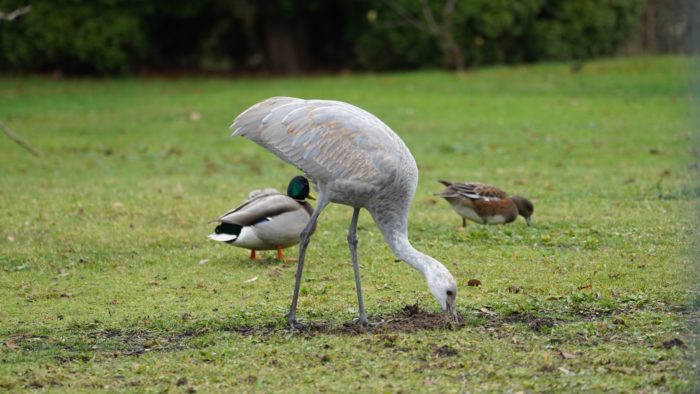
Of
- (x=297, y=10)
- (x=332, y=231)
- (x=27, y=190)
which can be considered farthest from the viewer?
(x=297, y=10)

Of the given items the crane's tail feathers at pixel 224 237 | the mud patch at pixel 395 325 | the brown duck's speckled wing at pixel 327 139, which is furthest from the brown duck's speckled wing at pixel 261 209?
the mud patch at pixel 395 325

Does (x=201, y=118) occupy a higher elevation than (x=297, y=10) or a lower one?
lower

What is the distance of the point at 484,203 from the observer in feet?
31.8

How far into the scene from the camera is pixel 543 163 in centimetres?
1473

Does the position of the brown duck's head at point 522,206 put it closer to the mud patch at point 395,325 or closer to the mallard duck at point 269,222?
the mallard duck at point 269,222

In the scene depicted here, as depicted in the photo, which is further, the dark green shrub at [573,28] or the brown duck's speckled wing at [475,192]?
the dark green shrub at [573,28]

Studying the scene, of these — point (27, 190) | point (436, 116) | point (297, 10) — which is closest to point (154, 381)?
point (27, 190)

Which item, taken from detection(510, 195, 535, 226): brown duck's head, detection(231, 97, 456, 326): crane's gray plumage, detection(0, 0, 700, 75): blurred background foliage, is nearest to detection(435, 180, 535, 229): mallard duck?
detection(510, 195, 535, 226): brown duck's head

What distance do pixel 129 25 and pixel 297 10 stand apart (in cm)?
462

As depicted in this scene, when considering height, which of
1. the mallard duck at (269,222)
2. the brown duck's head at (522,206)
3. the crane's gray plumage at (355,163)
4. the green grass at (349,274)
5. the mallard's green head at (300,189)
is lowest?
the green grass at (349,274)

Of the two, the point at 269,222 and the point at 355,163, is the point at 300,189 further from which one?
the point at 355,163

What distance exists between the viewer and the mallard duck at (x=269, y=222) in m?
8.65

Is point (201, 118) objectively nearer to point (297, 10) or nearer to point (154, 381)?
point (297, 10)

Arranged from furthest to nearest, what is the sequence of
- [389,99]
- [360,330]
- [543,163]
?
[389,99] < [543,163] < [360,330]
